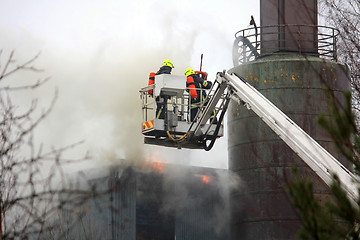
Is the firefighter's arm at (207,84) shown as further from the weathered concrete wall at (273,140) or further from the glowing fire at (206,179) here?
the glowing fire at (206,179)

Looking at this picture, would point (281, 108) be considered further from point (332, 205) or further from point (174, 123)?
point (332, 205)

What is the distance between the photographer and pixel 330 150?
68.0ft

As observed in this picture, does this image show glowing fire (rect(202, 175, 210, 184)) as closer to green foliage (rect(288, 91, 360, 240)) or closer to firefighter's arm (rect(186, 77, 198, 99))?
firefighter's arm (rect(186, 77, 198, 99))

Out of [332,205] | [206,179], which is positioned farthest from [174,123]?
[332,205]

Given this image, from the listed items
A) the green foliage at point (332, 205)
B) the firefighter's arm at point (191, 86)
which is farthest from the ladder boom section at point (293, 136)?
the green foliage at point (332, 205)

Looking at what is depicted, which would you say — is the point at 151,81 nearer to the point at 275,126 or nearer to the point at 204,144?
the point at 204,144

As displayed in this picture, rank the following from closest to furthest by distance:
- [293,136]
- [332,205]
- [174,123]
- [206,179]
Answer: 1. [332,205]
2. [293,136]
3. [174,123]
4. [206,179]

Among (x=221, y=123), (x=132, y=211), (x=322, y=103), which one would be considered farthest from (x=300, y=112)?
(x=132, y=211)

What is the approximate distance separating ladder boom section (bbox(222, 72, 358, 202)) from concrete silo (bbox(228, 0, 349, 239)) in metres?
2.25

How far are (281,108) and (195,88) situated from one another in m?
2.43

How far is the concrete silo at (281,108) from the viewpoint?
20.4m

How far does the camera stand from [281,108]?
2066 cm

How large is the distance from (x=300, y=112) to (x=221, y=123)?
2276mm

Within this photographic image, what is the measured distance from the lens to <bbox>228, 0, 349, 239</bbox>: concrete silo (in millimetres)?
20359
